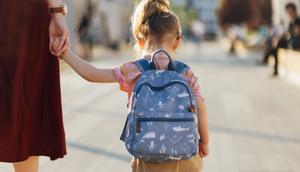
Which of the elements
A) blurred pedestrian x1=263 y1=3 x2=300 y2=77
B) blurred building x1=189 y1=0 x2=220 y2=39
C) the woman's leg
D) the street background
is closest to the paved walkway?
the street background

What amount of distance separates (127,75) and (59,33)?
40cm

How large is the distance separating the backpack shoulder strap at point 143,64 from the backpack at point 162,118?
0.26 feet

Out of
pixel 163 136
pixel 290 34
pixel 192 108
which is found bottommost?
pixel 290 34

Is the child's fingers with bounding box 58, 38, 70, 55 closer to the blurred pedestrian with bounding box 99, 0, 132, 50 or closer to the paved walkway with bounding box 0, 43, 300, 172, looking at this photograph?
the paved walkway with bounding box 0, 43, 300, 172

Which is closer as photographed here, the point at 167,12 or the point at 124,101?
the point at 167,12

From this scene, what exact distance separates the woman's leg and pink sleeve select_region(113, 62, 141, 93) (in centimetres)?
63

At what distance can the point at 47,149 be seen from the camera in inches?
156

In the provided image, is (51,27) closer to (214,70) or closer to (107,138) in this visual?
(107,138)

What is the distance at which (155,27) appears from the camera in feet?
12.0

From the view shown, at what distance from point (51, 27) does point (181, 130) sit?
84cm

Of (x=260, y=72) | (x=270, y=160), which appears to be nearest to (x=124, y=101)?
(x=270, y=160)

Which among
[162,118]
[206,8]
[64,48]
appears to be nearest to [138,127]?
[162,118]

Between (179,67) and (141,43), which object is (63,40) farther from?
(179,67)

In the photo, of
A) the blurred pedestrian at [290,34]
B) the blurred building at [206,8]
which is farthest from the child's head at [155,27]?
the blurred building at [206,8]
